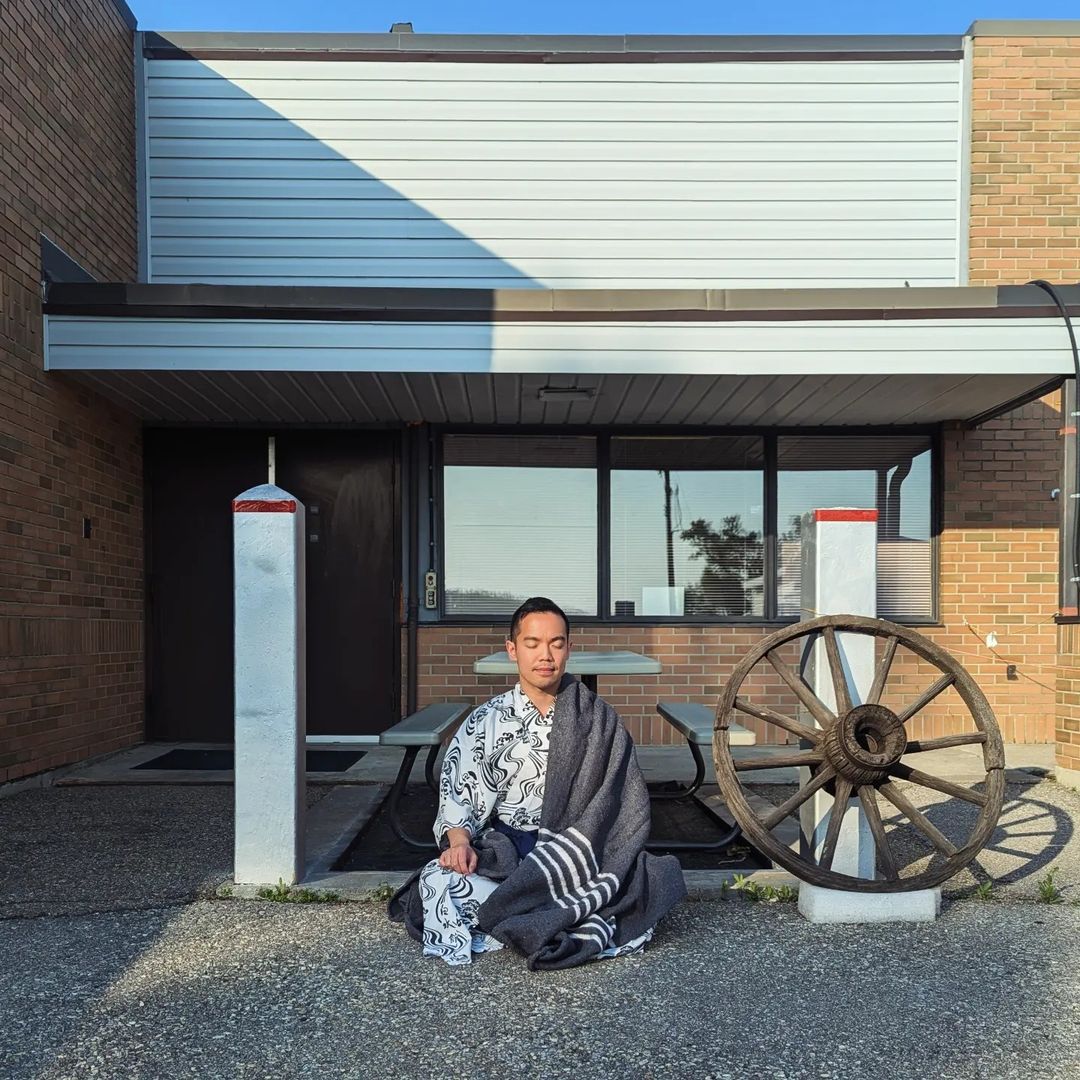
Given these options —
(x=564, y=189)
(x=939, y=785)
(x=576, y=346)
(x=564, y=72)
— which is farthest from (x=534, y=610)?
(x=564, y=72)

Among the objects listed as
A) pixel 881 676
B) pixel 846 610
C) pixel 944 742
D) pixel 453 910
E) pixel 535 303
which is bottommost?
pixel 453 910

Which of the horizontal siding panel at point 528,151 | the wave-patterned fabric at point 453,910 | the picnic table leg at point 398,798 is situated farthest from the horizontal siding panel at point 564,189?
the wave-patterned fabric at point 453,910

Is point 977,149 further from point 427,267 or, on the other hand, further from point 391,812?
point 391,812

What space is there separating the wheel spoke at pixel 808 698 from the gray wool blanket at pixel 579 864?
2.20ft

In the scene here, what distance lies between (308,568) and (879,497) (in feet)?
15.5

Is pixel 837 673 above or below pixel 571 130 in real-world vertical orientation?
below

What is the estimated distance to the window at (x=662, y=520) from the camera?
737 cm

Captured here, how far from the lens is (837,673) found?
3355 mm

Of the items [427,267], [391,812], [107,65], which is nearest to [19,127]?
[107,65]

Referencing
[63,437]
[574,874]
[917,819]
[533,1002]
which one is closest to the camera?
[533,1002]

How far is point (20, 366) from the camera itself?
18.1 feet

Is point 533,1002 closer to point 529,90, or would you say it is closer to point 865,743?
point 865,743

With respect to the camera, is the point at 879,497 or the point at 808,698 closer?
the point at 808,698

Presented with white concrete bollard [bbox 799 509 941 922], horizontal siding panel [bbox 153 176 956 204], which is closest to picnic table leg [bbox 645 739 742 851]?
white concrete bollard [bbox 799 509 941 922]
